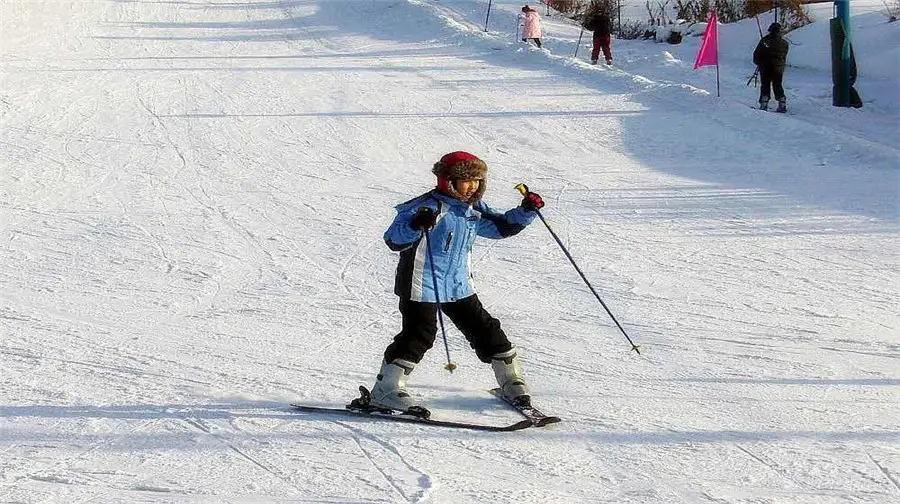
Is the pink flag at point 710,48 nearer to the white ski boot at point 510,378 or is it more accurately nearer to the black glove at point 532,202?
the white ski boot at point 510,378

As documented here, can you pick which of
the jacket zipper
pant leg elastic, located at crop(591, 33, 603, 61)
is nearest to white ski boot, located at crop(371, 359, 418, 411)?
the jacket zipper

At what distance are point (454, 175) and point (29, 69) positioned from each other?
14.1 m

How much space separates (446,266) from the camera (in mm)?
4871

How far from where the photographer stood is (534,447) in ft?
15.4

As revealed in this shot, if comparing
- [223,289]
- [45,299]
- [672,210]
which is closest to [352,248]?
[223,289]

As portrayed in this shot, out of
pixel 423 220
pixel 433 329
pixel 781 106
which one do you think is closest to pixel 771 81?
pixel 781 106

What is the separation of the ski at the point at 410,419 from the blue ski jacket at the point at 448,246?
553 millimetres

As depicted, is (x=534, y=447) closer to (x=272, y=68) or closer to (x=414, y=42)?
(x=272, y=68)

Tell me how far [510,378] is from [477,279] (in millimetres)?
2652

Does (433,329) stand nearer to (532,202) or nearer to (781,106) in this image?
(532,202)

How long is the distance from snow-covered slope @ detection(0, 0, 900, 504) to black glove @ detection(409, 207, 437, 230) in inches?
37.1

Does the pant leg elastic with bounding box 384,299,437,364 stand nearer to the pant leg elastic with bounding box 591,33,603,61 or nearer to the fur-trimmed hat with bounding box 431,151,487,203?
the fur-trimmed hat with bounding box 431,151,487,203

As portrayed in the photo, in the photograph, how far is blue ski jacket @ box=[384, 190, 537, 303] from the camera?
479 centimetres

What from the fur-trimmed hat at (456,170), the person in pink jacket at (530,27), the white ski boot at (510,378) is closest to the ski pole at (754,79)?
the person in pink jacket at (530,27)
